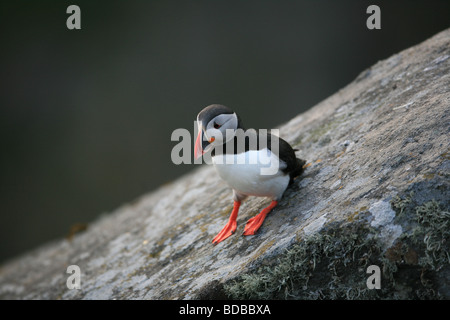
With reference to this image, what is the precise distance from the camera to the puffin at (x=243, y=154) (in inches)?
128

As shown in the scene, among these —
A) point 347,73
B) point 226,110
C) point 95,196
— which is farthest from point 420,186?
point 95,196

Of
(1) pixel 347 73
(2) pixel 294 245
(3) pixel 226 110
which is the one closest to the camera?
(2) pixel 294 245

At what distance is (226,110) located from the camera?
10.8 ft

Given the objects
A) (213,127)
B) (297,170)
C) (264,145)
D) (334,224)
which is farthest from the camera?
(297,170)

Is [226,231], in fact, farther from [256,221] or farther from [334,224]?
[334,224]

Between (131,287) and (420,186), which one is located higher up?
(420,186)

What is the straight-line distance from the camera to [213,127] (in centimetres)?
326

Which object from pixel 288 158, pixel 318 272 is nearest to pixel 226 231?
pixel 288 158

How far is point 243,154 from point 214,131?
277mm

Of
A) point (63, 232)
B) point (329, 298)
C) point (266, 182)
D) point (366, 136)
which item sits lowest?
point (63, 232)

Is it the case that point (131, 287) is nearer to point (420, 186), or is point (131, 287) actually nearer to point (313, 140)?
point (313, 140)

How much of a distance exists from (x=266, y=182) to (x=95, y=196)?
7.83 metres

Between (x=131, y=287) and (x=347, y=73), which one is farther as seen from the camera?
(x=347, y=73)
